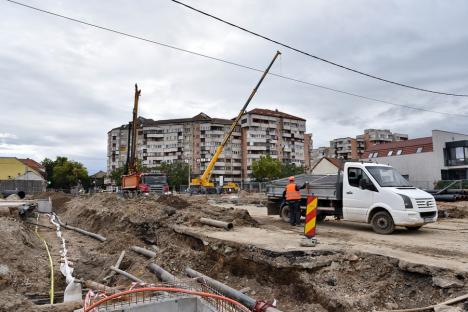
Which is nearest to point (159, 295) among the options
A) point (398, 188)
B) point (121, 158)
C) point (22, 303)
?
point (22, 303)

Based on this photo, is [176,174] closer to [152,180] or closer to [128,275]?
[152,180]

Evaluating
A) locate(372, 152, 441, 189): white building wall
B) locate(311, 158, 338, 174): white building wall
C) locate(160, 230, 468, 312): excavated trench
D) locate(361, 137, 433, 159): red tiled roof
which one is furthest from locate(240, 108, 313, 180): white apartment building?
locate(160, 230, 468, 312): excavated trench

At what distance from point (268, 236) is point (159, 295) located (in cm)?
443

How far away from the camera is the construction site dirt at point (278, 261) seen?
18.7 ft

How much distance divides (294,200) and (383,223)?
2777 millimetres

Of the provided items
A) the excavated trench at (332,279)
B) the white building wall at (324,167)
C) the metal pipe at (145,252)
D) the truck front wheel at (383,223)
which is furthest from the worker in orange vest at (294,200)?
the white building wall at (324,167)

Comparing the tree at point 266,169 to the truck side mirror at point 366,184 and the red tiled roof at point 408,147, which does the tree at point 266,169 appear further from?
the truck side mirror at point 366,184

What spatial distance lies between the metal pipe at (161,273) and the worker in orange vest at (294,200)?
5.02 m

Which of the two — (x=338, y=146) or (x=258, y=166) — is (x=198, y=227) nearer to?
(x=258, y=166)

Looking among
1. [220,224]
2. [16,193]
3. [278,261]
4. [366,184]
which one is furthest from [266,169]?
[278,261]

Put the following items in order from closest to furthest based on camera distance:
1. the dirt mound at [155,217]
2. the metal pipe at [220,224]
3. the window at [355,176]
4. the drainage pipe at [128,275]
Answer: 1. the drainage pipe at [128,275]
2. the window at [355,176]
3. the metal pipe at [220,224]
4. the dirt mound at [155,217]

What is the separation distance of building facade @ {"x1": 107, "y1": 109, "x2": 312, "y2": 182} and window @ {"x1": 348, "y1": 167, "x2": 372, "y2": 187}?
83955mm

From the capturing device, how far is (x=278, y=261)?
7160 millimetres

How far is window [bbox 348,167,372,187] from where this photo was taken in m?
10.9
